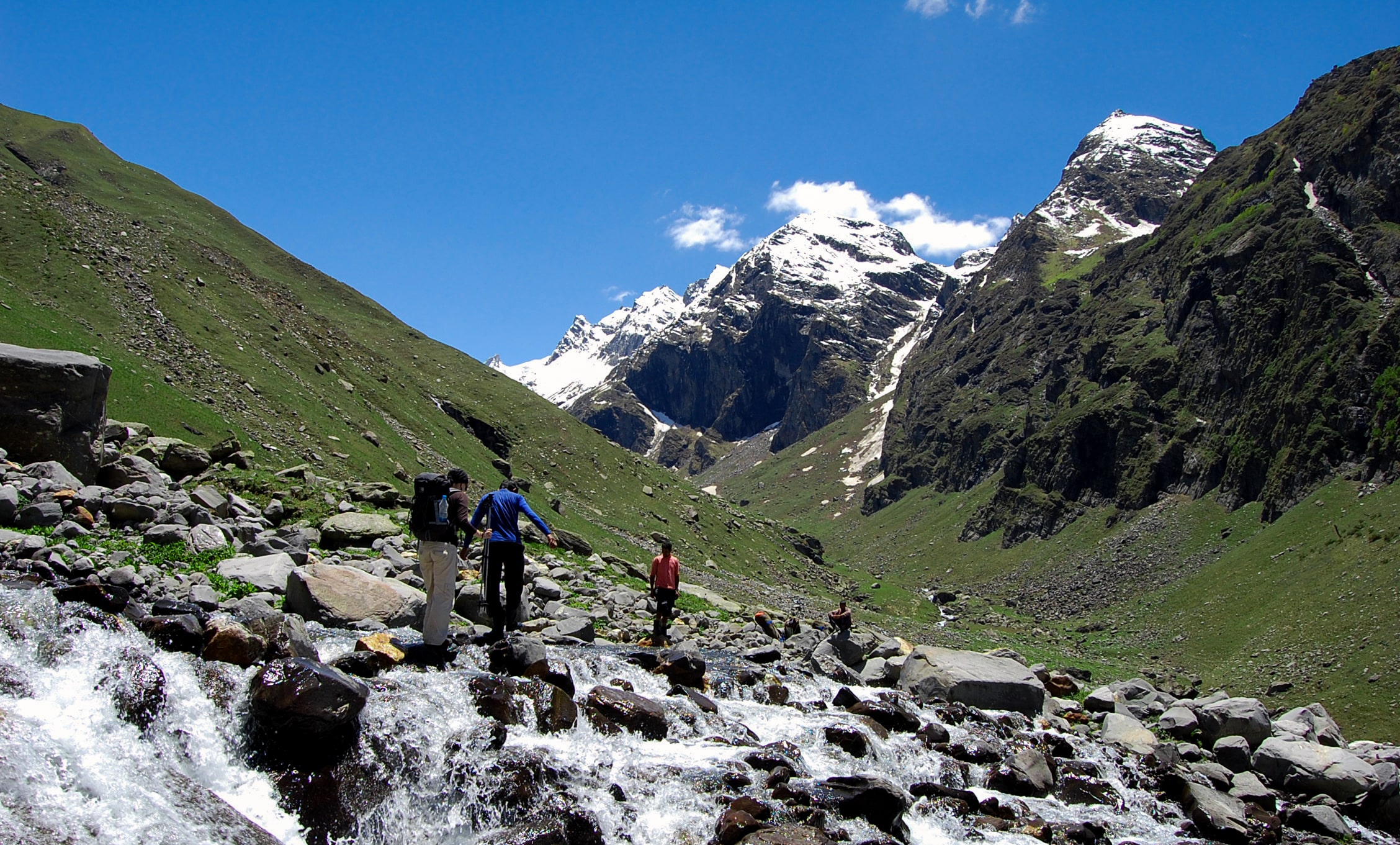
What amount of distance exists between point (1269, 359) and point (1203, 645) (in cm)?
6537

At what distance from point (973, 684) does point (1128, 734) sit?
534 cm

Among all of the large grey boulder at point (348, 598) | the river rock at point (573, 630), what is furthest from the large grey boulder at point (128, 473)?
the river rock at point (573, 630)

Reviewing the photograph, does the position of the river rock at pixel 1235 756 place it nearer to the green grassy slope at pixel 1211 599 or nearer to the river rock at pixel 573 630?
the river rock at pixel 573 630

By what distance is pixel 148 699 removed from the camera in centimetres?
1056

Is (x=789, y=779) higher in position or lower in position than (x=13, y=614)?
lower

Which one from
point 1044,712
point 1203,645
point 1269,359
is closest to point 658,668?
point 1044,712

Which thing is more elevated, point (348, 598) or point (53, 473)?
point (53, 473)

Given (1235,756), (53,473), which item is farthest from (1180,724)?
(53,473)

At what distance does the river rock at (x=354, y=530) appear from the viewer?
22344mm

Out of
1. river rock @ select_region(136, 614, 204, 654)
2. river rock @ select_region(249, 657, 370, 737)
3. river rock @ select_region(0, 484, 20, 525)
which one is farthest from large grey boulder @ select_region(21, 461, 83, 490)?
river rock @ select_region(249, 657, 370, 737)

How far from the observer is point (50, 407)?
18875mm

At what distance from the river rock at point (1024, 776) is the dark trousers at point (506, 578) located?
13.1 metres

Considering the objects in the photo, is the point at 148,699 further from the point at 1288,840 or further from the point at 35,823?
the point at 1288,840

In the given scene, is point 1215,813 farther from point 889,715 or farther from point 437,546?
Result: point 437,546
